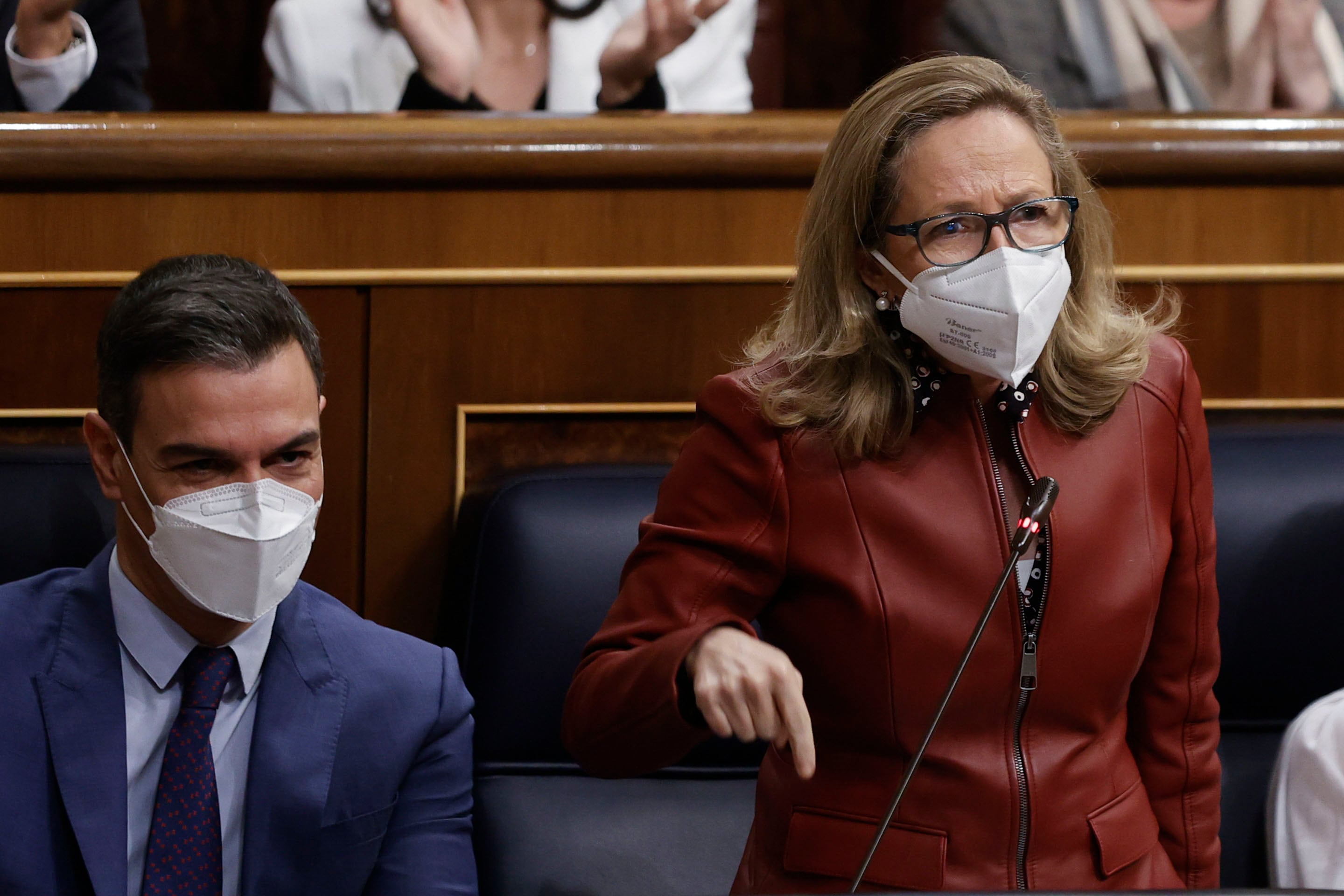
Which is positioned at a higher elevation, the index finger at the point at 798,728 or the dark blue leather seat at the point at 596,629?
the index finger at the point at 798,728

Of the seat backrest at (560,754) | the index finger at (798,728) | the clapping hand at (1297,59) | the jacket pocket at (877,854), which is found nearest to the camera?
the index finger at (798,728)

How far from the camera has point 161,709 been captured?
0.98 metres

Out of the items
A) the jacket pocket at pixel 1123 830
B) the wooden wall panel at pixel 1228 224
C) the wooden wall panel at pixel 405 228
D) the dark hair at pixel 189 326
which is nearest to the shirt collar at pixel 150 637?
Result: the dark hair at pixel 189 326

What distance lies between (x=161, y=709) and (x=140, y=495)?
5.8 inches

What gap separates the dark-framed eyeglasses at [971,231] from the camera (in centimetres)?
91

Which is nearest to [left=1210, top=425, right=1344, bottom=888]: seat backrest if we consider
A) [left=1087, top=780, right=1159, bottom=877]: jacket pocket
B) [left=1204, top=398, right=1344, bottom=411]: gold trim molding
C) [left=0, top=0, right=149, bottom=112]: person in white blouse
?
[left=1204, top=398, right=1344, bottom=411]: gold trim molding

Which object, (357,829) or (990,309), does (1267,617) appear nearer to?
(990,309)

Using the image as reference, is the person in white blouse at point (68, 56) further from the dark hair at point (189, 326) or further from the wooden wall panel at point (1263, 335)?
the wooden wall panel at point (1263, 335)

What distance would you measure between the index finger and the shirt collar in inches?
16.6

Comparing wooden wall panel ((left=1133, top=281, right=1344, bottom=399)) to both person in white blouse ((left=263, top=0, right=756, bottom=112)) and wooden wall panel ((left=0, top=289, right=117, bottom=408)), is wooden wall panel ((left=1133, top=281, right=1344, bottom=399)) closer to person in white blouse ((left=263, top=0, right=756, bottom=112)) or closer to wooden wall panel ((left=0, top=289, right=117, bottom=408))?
person in white blouse ((left=263, top=0, right=756, bottom=112))

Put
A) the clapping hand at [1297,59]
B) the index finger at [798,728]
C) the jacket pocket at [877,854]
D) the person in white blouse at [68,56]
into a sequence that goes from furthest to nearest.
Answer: the clapping hand at [1297,59]
the person in white blouse at [68,56]
the jacket pocket at [877,854]
the index finger at [798,728]

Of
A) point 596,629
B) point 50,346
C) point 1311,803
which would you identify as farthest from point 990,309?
point 50,346

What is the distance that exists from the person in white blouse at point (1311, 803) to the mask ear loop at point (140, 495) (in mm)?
927

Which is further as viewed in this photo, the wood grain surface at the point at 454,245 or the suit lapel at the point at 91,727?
the wood grain surface at the point at 454,245
